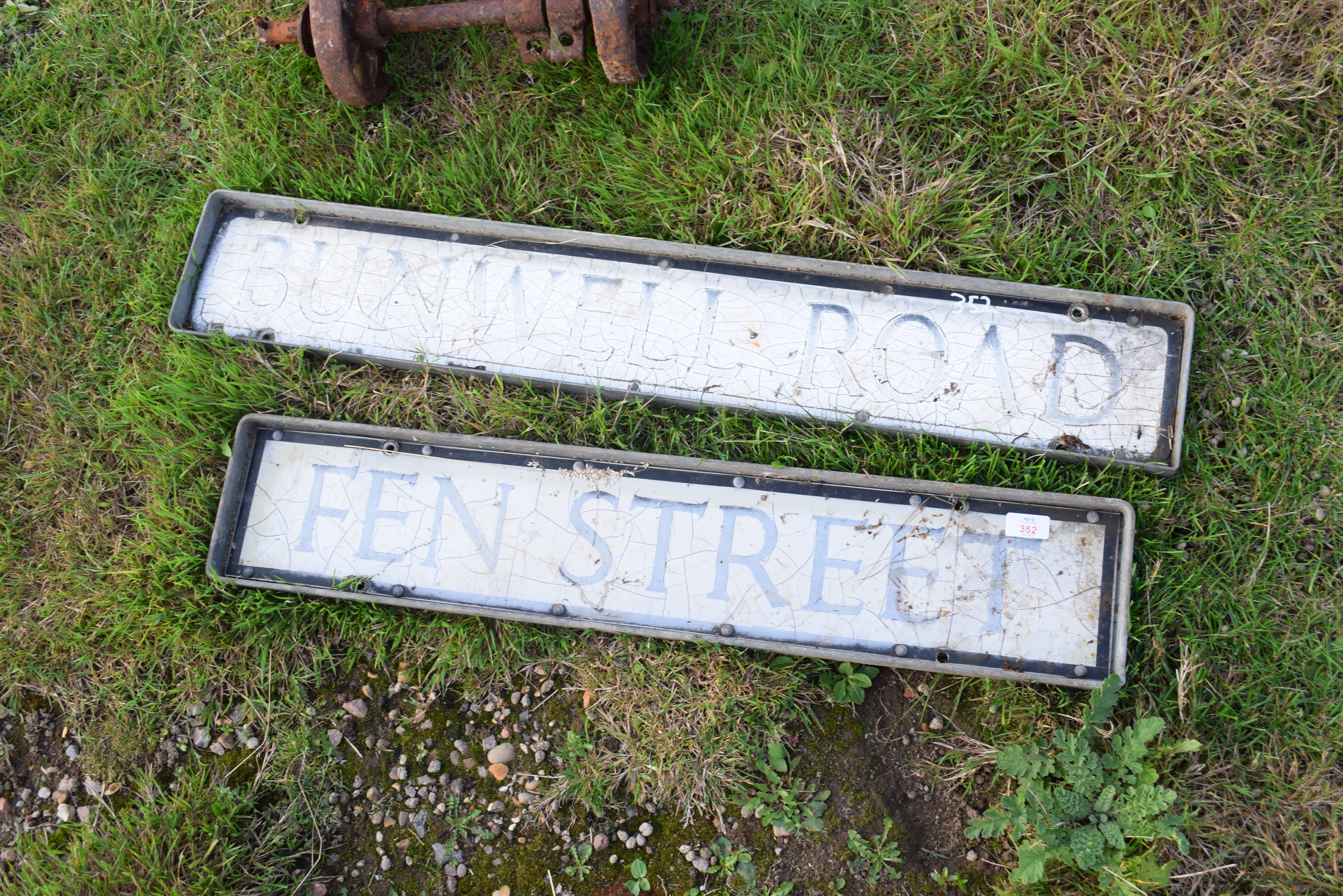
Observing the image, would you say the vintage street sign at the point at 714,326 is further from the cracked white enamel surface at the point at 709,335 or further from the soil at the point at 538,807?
the soil at the point at 538,807

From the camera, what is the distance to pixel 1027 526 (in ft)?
6.93

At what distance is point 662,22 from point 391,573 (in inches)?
75.3

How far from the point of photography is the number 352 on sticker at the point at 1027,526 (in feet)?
6.93

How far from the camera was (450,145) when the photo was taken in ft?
8.44

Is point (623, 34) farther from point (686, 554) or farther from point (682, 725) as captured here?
point (682, 725)

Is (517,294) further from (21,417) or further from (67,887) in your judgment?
(67,887)

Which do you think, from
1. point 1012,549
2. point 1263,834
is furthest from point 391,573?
point 1263,834

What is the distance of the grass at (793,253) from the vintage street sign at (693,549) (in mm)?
130

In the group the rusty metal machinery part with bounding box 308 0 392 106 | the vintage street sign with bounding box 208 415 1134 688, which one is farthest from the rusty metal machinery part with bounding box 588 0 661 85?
the vintage street sign with bounding box 208 415 1134 688

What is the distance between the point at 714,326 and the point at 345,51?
138 cm

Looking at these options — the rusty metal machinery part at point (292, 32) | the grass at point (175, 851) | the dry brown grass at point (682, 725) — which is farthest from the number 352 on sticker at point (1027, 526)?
the rusty metal machinery part at point (292, 32)

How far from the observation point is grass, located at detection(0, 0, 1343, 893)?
86.4 inches

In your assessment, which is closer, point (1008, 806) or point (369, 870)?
point (1008, 806)

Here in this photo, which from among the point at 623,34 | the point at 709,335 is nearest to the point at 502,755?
the point at 709,335
